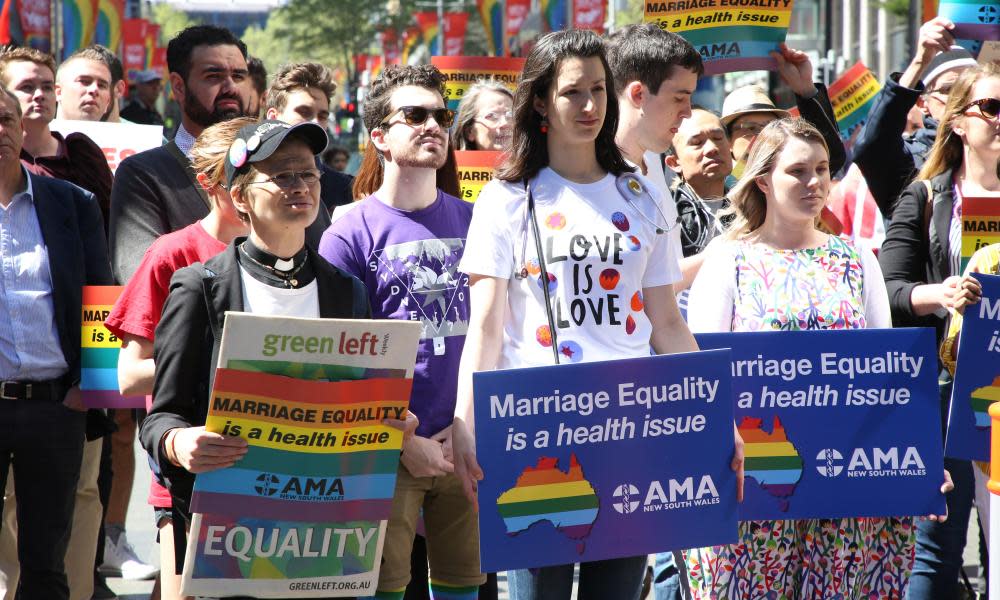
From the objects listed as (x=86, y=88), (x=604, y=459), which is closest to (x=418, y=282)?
(x=604, y=459)

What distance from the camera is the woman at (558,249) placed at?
3.76m

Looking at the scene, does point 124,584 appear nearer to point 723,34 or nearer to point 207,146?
point 207,146

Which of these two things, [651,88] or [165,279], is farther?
[651,88]

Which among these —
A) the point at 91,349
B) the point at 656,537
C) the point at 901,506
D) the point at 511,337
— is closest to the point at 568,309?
the point at 511,337

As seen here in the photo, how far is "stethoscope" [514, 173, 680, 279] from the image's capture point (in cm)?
380

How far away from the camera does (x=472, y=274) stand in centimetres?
381

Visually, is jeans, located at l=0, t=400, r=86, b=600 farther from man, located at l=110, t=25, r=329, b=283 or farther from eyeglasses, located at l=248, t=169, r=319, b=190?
eyeglasses, located at l=248, t=169, r=319, b=190

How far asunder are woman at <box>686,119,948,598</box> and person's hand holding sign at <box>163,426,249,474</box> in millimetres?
1704

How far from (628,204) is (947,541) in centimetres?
214

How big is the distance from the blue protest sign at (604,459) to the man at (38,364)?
1.87 metres

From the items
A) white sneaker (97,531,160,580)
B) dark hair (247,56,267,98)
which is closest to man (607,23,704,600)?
dark hair (247,56,267,98)

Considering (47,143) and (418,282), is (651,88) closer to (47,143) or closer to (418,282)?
(418,282)

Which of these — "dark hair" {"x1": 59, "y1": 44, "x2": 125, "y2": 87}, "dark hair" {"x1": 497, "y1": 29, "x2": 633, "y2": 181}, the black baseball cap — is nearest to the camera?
the black baseball cap

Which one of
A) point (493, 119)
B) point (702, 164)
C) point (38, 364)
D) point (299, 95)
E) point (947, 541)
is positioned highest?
point (299, 95)
